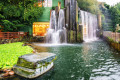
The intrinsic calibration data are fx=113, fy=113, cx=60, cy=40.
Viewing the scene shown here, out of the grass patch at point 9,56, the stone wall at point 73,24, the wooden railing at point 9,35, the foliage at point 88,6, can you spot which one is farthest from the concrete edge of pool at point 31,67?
the foliage at point 88,6

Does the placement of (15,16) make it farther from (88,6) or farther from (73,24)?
(88,6)

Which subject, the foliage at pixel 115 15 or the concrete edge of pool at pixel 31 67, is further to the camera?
the foliage at pixel 115 15

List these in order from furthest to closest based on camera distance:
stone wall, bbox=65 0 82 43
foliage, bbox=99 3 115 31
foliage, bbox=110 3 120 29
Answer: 1. foliage, bbox=110 3 120 29
2. foliage, bbox=99 3 115 31
3. stone wall, bbox=65 0 82 43

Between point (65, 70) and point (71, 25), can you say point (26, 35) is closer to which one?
Answer: point (71, 25)

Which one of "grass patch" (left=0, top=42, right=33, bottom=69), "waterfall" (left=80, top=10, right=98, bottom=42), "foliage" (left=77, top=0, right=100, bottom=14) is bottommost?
"grass patch" (left=0, top=42, right=33, bottom=69)

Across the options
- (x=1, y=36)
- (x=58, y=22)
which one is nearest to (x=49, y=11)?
(x=58, y=22)

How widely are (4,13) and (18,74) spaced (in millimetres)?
17608

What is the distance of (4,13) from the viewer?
19.5m

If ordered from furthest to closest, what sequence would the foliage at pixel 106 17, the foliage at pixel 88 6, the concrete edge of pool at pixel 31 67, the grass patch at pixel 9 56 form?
1. the foliage at pixel 106 17
2. the foliage at pixel 88 6
3. the grass patch at pixel 9 56
4. the concrete edge of pool at pixel 31 67

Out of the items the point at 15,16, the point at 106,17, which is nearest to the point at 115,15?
the point at 106,17

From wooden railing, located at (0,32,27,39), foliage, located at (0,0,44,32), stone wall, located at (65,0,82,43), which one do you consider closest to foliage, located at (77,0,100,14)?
foliage, located at (0,0,44,32)

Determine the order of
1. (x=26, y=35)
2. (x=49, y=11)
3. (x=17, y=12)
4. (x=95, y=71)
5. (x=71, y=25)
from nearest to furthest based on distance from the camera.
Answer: (x=95, y=71), (x=71, y=25), (x=17, y=12), (x=26, y=35), (x=49, y=11)

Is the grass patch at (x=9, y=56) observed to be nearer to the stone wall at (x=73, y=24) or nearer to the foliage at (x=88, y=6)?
the stone wall at (x=73, y=24)

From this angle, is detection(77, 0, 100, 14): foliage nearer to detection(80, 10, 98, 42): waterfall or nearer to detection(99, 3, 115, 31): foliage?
detection(80, 10, 98, 42): waterfall
